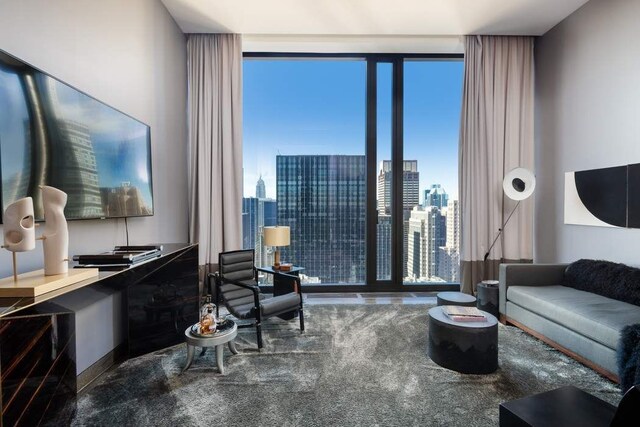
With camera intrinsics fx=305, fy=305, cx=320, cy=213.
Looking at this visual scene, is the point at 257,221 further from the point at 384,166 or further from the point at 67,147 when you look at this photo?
the point at 67,147

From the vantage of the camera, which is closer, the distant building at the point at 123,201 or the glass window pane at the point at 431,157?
the distant building at the point at 123,201

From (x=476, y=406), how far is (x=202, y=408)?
166cm

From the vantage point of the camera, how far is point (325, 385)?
2074 mm

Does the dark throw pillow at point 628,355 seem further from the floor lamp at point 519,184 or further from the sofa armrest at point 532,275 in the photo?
the floor lamp at point 519,184

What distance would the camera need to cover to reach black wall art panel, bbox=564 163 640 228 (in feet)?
9.27

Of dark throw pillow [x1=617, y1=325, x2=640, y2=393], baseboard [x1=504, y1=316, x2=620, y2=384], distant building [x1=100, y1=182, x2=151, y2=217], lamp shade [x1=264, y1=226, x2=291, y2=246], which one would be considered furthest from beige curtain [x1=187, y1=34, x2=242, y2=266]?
dark throw pillow [x1=617, y1=325, x2=640, y2=393]

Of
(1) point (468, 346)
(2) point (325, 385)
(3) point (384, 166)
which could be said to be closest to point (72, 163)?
(2) point (325, 385)

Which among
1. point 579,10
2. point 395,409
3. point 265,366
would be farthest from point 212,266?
point 579,10

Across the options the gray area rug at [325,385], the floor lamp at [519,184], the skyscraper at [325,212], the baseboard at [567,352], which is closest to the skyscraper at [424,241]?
the skyscraper at [325,212]

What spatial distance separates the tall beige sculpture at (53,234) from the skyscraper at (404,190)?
3.55 metres

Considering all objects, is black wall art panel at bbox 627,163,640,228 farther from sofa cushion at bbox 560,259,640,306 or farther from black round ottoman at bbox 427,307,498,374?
black round ottoman at bbox 427,307,498,374

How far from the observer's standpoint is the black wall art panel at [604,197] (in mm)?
2824

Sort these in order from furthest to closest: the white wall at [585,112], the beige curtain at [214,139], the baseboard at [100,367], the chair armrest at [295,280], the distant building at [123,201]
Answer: the beige curtain at [214,139] < the chair armrest at [295,280] < the white wall at [585,112] < the distant building at [123,201] < the baseboard at [100,367]

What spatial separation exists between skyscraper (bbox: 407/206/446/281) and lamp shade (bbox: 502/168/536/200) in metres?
0.93
